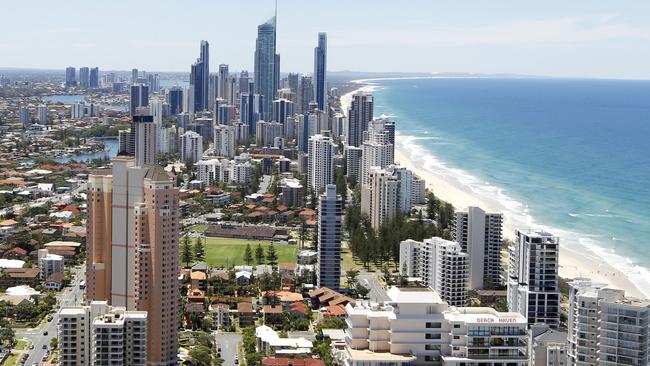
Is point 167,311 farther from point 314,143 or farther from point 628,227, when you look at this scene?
point 314,143

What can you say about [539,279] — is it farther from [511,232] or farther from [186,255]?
[186,255]

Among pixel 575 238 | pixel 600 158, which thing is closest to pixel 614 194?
pixel 575 238

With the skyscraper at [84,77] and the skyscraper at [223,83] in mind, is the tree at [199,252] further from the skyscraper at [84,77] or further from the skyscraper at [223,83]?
the skyscraper at [84,77]

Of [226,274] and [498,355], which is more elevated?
[498,355]

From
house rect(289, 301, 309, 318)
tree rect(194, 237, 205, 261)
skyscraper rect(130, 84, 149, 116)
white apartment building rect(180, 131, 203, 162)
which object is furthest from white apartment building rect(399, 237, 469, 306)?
skyscraper rect(130, 84, 149, 116)

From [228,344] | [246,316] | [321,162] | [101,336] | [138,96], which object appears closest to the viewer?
[101,336]

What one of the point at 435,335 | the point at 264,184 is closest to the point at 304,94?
the point at 264,184
